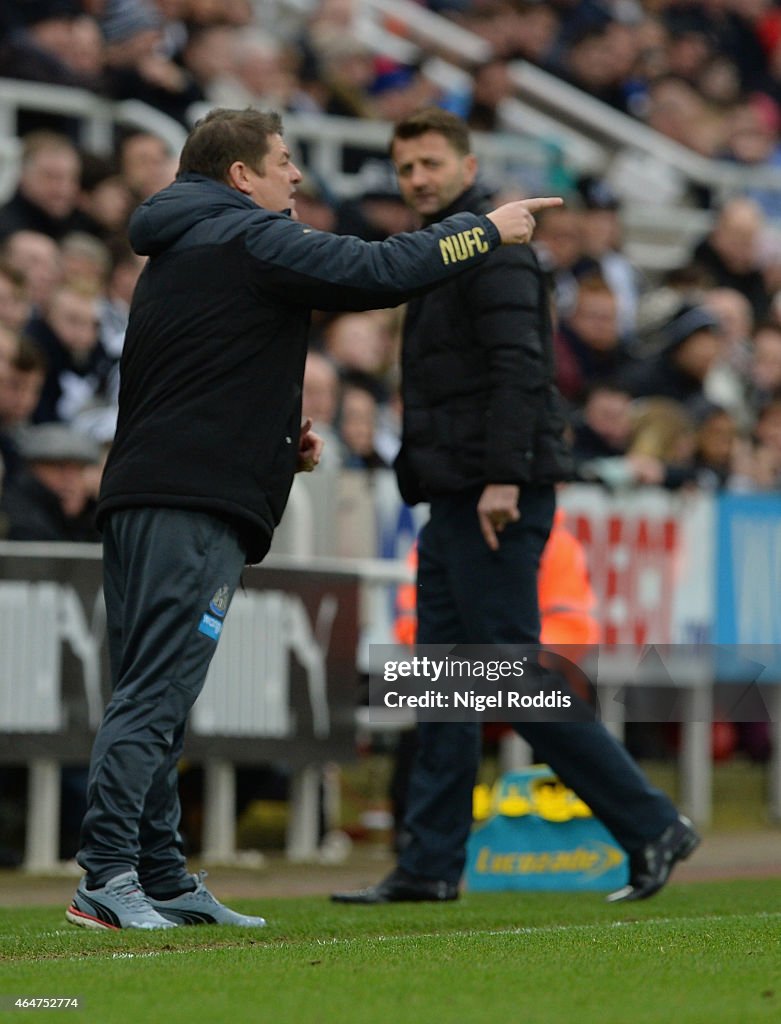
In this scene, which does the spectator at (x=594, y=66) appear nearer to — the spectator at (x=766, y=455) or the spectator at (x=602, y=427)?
the spectator at (x=766, y=455)

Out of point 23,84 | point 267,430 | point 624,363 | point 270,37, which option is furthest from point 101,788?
point 270,37

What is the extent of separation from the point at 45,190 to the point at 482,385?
5595mm

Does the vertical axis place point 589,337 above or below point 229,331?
above

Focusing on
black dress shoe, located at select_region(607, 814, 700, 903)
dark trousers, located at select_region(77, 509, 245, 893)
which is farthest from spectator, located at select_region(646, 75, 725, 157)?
dark trousers, located at select_region(77, 509, 245, 893)

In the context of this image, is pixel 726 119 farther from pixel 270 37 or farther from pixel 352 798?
pixel 352 798

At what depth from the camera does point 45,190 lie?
11469 mm

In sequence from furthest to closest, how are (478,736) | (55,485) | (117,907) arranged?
(55,485)
(478,736)
(117,907)

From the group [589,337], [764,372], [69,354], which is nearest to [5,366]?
[69,354]

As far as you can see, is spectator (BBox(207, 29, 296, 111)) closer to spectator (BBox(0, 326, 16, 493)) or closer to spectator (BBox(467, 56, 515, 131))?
spectator (BBox(467, 56, 515, 131))

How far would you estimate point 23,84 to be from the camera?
12539mm

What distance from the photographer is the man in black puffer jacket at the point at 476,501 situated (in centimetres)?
638

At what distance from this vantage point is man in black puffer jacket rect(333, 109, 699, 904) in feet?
20.9

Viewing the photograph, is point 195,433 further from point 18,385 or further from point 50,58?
point 50,58

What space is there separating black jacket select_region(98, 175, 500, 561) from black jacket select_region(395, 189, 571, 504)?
0.80 metres
